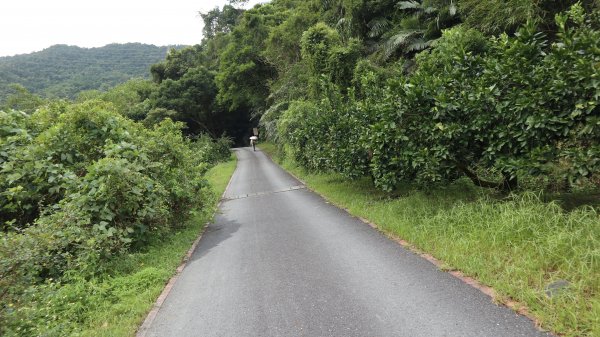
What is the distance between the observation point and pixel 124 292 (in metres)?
5.23

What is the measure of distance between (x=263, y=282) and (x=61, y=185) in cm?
441

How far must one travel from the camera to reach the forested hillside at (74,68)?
66.4 meters

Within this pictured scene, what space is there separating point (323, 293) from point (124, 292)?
2.92m

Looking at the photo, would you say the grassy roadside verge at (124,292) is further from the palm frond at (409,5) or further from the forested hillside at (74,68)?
the forested hillside at (74,68)

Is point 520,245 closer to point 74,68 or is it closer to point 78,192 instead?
point 78,192

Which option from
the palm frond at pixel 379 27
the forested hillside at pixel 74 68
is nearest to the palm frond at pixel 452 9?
the palm frond at pixel 379 27

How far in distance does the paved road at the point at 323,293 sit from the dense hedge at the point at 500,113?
1806 millimetres

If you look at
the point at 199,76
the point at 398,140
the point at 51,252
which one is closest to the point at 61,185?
the point at 51,252

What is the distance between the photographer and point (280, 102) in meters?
26.6

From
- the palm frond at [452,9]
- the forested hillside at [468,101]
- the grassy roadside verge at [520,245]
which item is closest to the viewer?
the grassy roadside verge at [520,245]

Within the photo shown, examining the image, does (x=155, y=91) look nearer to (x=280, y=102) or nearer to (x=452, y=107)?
(x=280, y=102)

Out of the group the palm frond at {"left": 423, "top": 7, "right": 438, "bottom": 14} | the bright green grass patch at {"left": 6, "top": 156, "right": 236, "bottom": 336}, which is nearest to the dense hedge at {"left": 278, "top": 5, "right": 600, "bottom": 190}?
the bright green grass patch at {"left": 6, "top": 156, "right": 236, "bottom": 336}


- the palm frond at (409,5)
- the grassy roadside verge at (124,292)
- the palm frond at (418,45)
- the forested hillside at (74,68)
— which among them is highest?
the forested hillside at (74,68)

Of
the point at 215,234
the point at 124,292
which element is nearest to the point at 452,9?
the point at 215,234
